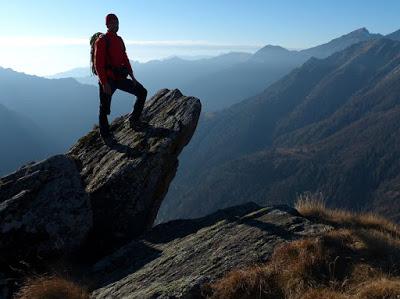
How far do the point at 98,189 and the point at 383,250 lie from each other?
889 cm

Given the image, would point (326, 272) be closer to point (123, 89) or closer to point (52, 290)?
point (52, 290)

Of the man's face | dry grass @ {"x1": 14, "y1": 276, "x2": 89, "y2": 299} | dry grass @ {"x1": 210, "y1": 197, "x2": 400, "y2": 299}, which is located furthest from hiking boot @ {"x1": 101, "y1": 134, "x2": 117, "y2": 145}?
dry grass @ {"x1": 210, "y1": 197, "x2": 400, "y2": 299}

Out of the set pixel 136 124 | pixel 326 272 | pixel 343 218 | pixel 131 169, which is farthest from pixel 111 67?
pixel 326 272

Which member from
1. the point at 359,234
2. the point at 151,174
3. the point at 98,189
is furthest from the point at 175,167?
the point at 359,234

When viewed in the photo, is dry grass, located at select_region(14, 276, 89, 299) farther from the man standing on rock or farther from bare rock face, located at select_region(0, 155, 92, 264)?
the man standing on rock

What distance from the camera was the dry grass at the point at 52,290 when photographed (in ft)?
36.4

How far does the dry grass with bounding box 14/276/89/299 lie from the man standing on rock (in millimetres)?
7928

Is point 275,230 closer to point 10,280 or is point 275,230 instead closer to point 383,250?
point 383,250

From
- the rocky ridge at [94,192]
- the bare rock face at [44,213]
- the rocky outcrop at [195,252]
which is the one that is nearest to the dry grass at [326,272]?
the rocky outcrop at [195,252]

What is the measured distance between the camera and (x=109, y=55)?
56.6 ft

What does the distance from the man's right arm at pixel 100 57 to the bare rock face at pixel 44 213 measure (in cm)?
345

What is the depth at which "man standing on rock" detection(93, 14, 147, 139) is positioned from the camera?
16906 millimetres

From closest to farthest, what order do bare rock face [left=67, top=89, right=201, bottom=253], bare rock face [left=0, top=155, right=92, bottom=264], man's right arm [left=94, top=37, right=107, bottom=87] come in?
bare rock face [left=0, top=155, right=92, bottom=264] < bare rock face [left=67, top=89, right=201, bottom=253] < man's right arm [left=94, top=37, right=107, bottom=87]

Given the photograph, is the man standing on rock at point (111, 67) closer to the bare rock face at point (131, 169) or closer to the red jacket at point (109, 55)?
the red jacket at point (109, 55)
